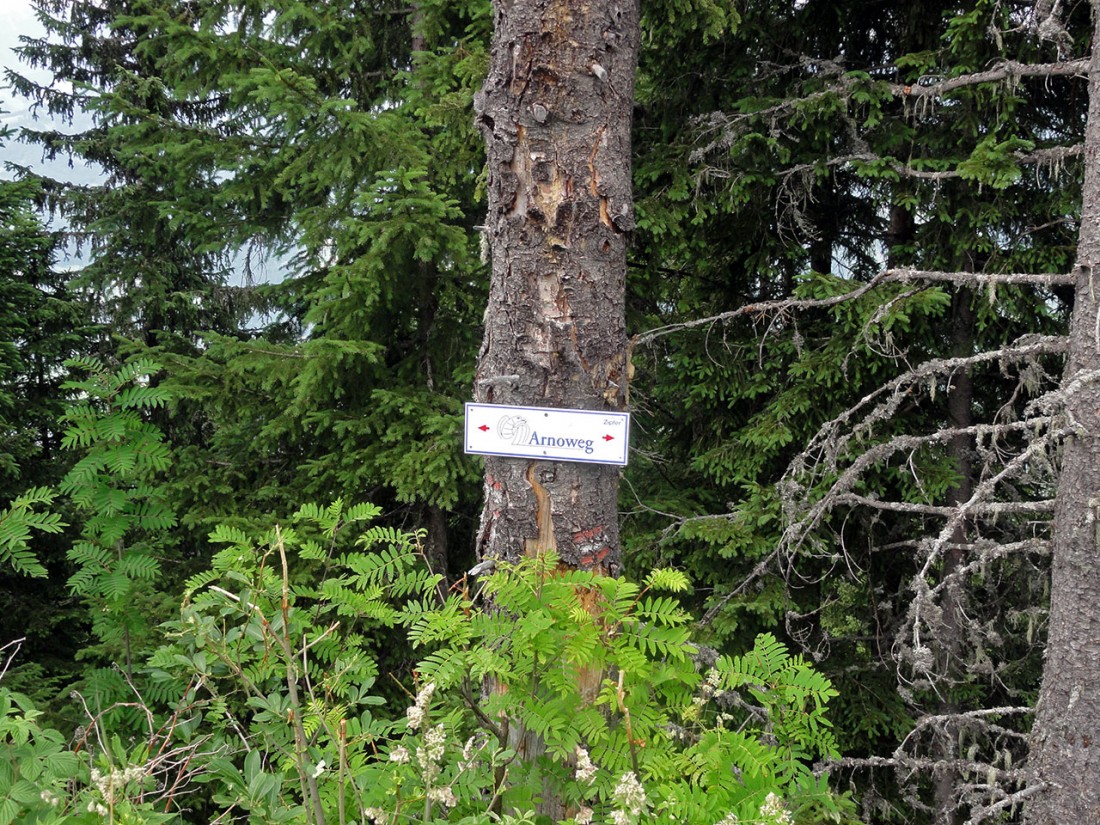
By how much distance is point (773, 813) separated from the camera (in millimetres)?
1484

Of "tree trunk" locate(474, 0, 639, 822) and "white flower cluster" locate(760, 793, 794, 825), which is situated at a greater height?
"tree trunk" locate(474, 0, 639, 822)

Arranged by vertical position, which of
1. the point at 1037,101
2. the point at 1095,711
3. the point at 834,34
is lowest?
the point at 1095,711

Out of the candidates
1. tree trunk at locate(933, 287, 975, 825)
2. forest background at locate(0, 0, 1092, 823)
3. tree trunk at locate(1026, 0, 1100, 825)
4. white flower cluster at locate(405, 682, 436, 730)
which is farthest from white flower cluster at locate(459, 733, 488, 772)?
tree trunk at locate(933, 287, 975, 825)

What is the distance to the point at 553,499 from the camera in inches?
108

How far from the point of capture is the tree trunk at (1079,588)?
3.82 meters

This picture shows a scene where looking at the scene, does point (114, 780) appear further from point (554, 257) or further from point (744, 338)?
point (744, 338)

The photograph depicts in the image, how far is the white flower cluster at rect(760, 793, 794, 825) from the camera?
1.47m

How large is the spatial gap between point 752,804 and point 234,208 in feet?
22.3

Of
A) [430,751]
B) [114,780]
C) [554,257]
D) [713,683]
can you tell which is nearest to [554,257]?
[554,257]

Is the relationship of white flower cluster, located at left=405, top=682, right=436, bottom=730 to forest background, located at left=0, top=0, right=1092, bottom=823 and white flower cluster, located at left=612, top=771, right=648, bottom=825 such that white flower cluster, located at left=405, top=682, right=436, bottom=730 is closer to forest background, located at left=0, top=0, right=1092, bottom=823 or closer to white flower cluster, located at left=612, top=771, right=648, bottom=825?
white flower cluster, located at left=612, top=771, right=648, bottom=825

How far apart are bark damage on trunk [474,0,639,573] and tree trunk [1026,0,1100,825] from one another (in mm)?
2409

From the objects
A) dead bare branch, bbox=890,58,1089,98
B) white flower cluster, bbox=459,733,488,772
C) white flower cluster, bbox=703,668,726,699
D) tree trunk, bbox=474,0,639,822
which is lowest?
white flower cluster, bbox=459,733,488,772

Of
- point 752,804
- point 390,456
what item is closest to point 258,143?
point 390,456

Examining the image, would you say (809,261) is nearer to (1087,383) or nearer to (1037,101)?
(1037,101)
